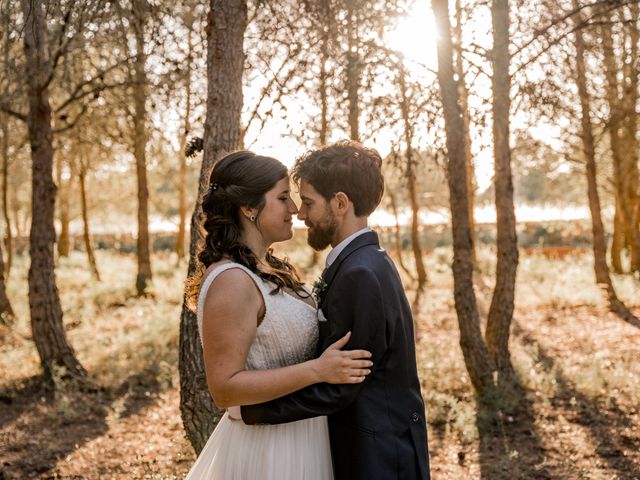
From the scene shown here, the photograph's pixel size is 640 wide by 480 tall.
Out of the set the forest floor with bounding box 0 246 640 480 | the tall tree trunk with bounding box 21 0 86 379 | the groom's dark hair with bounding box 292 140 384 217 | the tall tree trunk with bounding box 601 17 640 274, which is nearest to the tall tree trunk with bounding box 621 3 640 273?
the tall tree trunk with bounding box 601 17 640 274

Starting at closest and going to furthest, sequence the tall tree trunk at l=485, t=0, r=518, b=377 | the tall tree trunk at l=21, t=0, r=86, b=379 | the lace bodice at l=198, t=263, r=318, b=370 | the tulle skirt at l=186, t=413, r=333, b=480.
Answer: the lace bodice at l=198, t=263, r=318, b=370 < the tulle skirt at l=186, t=413, r=333, b=480 < the tall tree trunk at l=485, t=0, r=518, b=377 < the tall tree trunk at l=21, t=0, r=86, b=379

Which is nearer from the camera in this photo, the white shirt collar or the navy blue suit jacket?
the navy blue suit jacket

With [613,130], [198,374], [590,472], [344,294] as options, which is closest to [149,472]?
[198,374]

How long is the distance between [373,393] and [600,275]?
1411cm

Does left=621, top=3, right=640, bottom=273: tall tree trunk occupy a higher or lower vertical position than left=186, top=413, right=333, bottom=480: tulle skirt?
higher

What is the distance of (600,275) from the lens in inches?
598

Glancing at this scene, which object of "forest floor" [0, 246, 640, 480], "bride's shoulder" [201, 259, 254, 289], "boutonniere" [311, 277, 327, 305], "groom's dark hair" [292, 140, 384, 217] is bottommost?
"forest floor" [0, 246, 640, 480]

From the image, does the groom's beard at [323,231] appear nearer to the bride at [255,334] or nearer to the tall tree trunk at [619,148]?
the bride at [255,334]

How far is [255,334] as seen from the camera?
2.59 m

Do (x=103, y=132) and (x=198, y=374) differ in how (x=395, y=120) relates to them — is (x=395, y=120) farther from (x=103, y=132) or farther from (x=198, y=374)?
(x=103, y=132)

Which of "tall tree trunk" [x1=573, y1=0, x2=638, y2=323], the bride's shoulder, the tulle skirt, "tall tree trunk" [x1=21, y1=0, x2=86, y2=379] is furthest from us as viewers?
"tall tree trunk" [x1=573, y1=0, x2=638, y2=323]

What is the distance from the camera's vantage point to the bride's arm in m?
2.48

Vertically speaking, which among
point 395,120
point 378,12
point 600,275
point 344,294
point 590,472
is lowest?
point 590,472

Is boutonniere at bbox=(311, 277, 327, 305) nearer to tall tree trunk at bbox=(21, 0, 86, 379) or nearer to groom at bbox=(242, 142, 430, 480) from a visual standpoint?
groom at bbox=(242, 142, 430, 480)
